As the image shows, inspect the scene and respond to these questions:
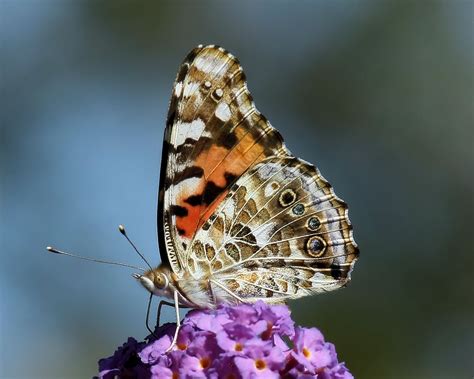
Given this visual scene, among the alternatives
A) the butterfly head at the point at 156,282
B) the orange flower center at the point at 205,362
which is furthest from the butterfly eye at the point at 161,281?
the orange flower center at the point at 205,362

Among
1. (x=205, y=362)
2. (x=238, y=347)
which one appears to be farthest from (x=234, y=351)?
(x=205, y=362)

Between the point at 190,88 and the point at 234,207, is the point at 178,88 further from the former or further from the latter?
the point at 234,207

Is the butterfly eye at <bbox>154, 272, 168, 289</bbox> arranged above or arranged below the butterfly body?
below

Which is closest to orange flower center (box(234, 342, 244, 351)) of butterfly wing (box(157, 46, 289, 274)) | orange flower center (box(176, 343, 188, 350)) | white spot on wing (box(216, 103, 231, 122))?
orange flower center (box(176, 343, 188, 350))

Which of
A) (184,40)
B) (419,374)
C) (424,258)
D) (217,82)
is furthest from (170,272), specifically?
(184,40)

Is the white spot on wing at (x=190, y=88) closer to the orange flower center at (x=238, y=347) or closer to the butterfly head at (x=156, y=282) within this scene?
the butterfly head at (x=156, y=282)

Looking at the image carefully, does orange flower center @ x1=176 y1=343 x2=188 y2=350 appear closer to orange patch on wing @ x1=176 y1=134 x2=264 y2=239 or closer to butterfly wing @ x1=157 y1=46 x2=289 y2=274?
butterfly wing @ x1=157 y1=46 x2=289 y2=274

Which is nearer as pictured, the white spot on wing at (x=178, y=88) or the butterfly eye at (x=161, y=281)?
the butterfly eye at (x=161, y=281)

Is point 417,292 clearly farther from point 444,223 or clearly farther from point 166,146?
point 166,146
